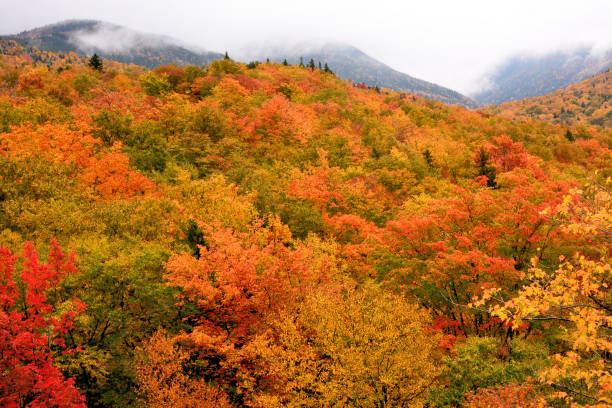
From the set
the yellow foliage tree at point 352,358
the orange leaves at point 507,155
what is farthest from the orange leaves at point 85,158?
the orange leaves at point 507,155

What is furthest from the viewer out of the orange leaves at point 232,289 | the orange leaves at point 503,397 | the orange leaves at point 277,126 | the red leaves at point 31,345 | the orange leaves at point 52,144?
the orange leaves at point 277,126

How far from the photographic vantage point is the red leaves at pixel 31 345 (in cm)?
1402

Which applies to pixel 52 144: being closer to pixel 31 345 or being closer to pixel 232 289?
pixel 31 345

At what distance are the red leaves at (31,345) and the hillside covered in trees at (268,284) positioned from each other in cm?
11

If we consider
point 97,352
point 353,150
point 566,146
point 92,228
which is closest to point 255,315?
point 97,352

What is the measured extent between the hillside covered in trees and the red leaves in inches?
4.2

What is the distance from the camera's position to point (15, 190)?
26516mm

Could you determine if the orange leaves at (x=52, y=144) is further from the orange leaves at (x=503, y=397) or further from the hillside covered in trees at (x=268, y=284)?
the orange leaves at (x=503, y=397)

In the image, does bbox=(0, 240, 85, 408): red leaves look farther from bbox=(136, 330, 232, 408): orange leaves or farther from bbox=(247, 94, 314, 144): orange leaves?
bbox=(247, 94, 314, 144): orange leaves

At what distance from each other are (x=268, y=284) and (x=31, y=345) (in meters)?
12.2

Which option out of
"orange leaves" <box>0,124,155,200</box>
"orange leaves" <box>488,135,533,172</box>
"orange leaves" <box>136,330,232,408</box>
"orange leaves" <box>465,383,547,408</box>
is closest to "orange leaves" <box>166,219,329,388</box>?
"orange leaves" <box>136,330,232,408</box>

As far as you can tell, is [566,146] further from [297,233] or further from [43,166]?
[43,166]

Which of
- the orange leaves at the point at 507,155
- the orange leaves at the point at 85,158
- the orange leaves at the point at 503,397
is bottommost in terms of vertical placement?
the orange leaves at the point at 503,397

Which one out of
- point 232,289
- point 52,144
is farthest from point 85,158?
point 232,289
